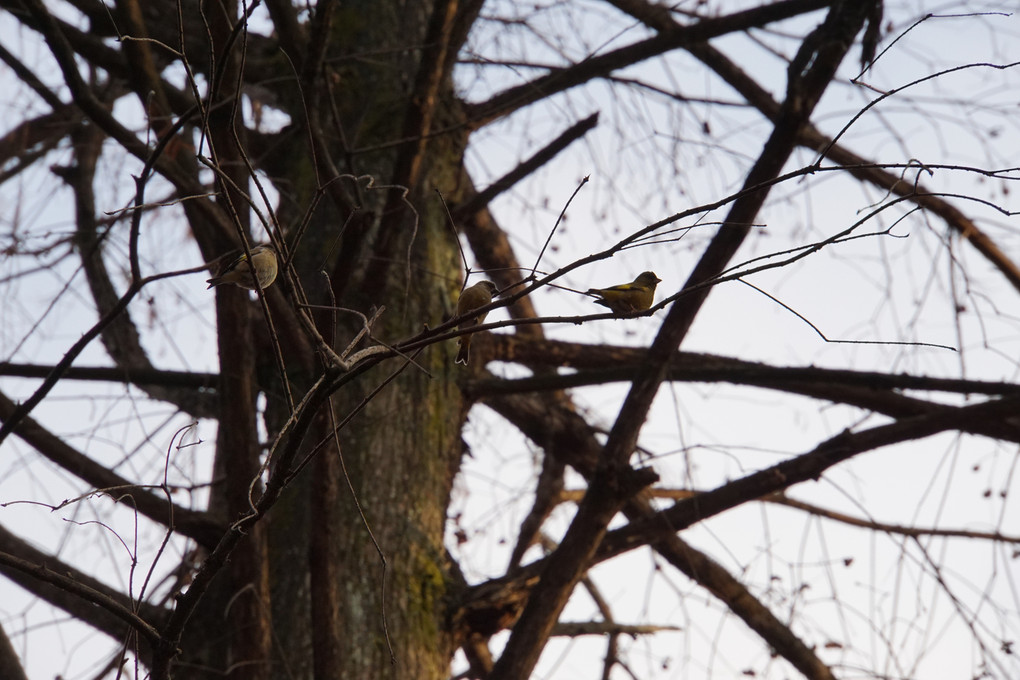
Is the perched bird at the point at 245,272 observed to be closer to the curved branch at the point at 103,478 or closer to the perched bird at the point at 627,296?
the curved branch at the point at 103,478

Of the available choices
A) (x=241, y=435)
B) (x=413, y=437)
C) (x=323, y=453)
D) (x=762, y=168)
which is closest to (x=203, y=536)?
(x=241, y=435)

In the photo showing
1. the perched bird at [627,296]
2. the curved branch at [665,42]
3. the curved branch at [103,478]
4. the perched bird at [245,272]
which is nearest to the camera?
the perched bird at [627,296]

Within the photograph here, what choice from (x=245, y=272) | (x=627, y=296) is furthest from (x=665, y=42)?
(x=245, y=272)

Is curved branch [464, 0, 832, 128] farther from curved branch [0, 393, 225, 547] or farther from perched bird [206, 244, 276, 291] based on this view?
curved branch [0, 393, 225, 547]

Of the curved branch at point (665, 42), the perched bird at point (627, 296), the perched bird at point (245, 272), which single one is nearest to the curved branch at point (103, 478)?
the perched bird at point (245, 272)

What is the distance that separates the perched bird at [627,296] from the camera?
2.41m

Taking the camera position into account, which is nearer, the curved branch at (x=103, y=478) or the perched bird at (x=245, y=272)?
the perched bird at (x=245, y=272)

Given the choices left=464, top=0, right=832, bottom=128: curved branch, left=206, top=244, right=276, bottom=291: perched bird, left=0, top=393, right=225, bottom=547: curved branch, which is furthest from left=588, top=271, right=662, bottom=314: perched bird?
left=0, top=393, right=225, bottom=547: curved branch

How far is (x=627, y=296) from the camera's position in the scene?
2574 mm

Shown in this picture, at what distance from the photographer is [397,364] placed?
12.3 feet

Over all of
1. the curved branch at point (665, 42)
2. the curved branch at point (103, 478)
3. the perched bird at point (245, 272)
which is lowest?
the curved branch at point (103, 478)

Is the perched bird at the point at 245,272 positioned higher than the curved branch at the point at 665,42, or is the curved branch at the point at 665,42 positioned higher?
the curved branch at the point at 665,42

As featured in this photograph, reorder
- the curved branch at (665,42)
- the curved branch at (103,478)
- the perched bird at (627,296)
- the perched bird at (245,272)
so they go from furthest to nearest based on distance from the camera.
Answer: the curved branch at (665,42) < the curved branch at (103,478) < the perched bird at (245,272) < the perched bird at (627,296)

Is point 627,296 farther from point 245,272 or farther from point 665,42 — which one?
point 665,42
